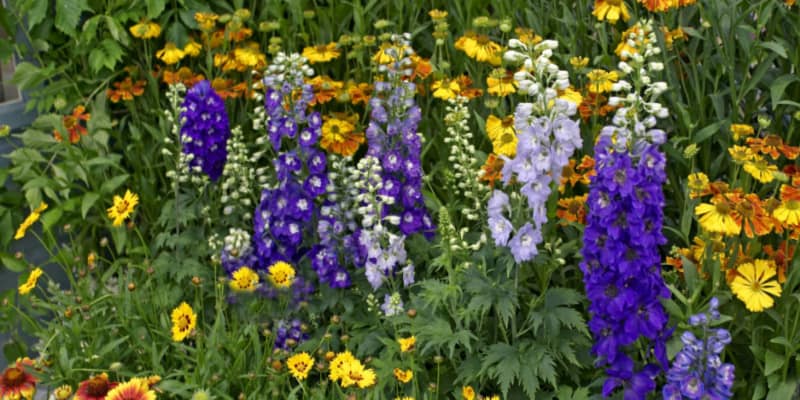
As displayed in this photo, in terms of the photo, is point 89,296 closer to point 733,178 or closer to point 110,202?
point 110,202

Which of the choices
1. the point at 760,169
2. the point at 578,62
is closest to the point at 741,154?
the point at 760,169

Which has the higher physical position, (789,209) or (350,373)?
(789,209)

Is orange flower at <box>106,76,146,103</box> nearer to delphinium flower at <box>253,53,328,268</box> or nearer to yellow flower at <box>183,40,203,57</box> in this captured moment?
yellow flower at <box>183,40,203,57</box>

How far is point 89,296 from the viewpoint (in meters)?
3.24

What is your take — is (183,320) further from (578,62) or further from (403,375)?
(578,62)

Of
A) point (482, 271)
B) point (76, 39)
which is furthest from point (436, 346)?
point (76, 39)

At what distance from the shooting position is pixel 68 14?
354 centimetres

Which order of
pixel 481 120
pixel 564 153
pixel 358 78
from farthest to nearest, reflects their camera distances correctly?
pixel 358 78
pixel 481 120
pixel 564 153

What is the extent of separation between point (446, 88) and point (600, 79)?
54cm

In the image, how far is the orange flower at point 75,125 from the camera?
11.6ft

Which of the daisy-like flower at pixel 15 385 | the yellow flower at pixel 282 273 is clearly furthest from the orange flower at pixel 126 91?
the daisy-like flower at pixel 15 385

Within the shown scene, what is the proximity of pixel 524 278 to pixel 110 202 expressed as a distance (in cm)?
183

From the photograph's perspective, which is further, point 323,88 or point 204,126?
point 323,88

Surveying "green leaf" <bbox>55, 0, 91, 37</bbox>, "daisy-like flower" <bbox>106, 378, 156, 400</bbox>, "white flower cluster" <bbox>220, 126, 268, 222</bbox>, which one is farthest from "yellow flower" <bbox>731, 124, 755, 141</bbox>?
"green leaf" <bbox>55, 0, 91, 37</bbox>
